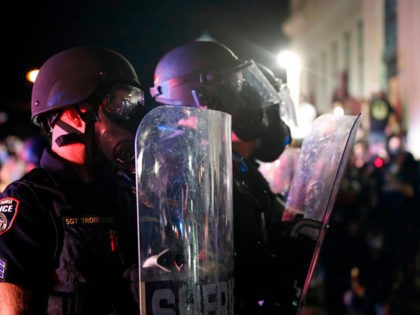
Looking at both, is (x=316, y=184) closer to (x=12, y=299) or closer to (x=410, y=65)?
(x=12, y=299)

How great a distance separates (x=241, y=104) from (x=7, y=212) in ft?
4.99

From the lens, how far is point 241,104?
3352 millimetres

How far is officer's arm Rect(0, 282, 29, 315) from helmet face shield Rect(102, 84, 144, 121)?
30.1 inches

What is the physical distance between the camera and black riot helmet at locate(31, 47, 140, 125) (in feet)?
8.40

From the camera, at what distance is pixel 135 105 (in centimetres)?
262

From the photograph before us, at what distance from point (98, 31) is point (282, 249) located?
286cm

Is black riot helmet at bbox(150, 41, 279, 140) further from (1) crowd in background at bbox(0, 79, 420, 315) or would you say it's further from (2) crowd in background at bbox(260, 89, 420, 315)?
(2) crowd in background at bbox(260, 89, 420, 315)

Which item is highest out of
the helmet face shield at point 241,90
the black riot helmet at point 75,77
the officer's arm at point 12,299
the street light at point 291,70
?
the street light at point 291,70

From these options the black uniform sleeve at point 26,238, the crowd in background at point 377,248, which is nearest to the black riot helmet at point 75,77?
the black uniform sleeve at point 26,238

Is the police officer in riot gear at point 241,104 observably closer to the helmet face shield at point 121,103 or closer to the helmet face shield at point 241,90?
the helmet face shield at point 241,90

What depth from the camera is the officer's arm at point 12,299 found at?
6.98 ft

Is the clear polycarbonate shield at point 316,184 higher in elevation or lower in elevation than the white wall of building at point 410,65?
lower

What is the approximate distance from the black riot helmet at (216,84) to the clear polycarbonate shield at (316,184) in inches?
15.8

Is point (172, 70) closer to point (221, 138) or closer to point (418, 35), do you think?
point (221, 138)
